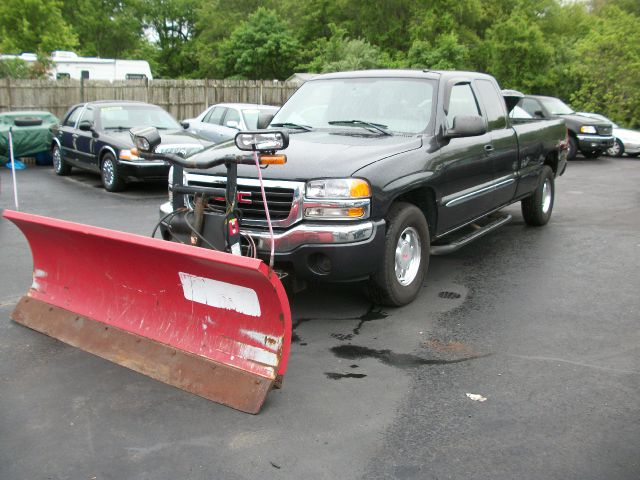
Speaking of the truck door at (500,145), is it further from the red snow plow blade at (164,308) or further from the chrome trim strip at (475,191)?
the red snow plow blade at (164,308)

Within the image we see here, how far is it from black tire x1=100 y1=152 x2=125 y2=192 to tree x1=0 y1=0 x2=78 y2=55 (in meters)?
24.1

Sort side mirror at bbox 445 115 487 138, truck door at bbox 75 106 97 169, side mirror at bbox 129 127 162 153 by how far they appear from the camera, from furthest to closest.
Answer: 1. truck door at bbox 75 106 97 169
2. side mirror at bbox 445 115 487 138
3. side mirror at bbox 129 127 162 153

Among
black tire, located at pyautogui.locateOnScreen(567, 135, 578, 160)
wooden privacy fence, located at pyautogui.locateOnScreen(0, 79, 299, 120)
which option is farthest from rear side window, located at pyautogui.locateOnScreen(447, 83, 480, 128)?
wooden privacy fence, located at pyautogui.locateOnScreen(0, 79, 299, 120)

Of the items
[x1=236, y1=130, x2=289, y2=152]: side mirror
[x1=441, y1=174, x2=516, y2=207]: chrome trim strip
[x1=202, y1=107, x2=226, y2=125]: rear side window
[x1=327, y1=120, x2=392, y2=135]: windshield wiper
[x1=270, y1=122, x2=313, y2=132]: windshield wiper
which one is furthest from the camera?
[x1=202, y1=107, x2=226, y2=125]: rear side window

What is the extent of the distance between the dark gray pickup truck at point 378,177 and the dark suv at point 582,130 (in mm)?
11591

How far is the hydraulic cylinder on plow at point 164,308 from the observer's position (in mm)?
3904

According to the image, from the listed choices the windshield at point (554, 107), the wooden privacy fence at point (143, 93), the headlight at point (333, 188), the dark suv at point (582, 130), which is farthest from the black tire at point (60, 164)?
the windshield at point (554, 107)

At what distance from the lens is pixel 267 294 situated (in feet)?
12.6

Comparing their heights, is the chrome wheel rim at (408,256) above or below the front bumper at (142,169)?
above

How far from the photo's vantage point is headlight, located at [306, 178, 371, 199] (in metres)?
4.89

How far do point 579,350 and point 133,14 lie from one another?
6633 centimetres

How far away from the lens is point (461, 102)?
6.71m

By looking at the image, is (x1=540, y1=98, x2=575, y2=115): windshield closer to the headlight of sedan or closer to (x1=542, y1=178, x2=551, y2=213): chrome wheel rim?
(x1=542, y1=178, x2=551, y2=213): chrome wheel rim

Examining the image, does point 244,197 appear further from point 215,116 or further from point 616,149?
point 616,149
